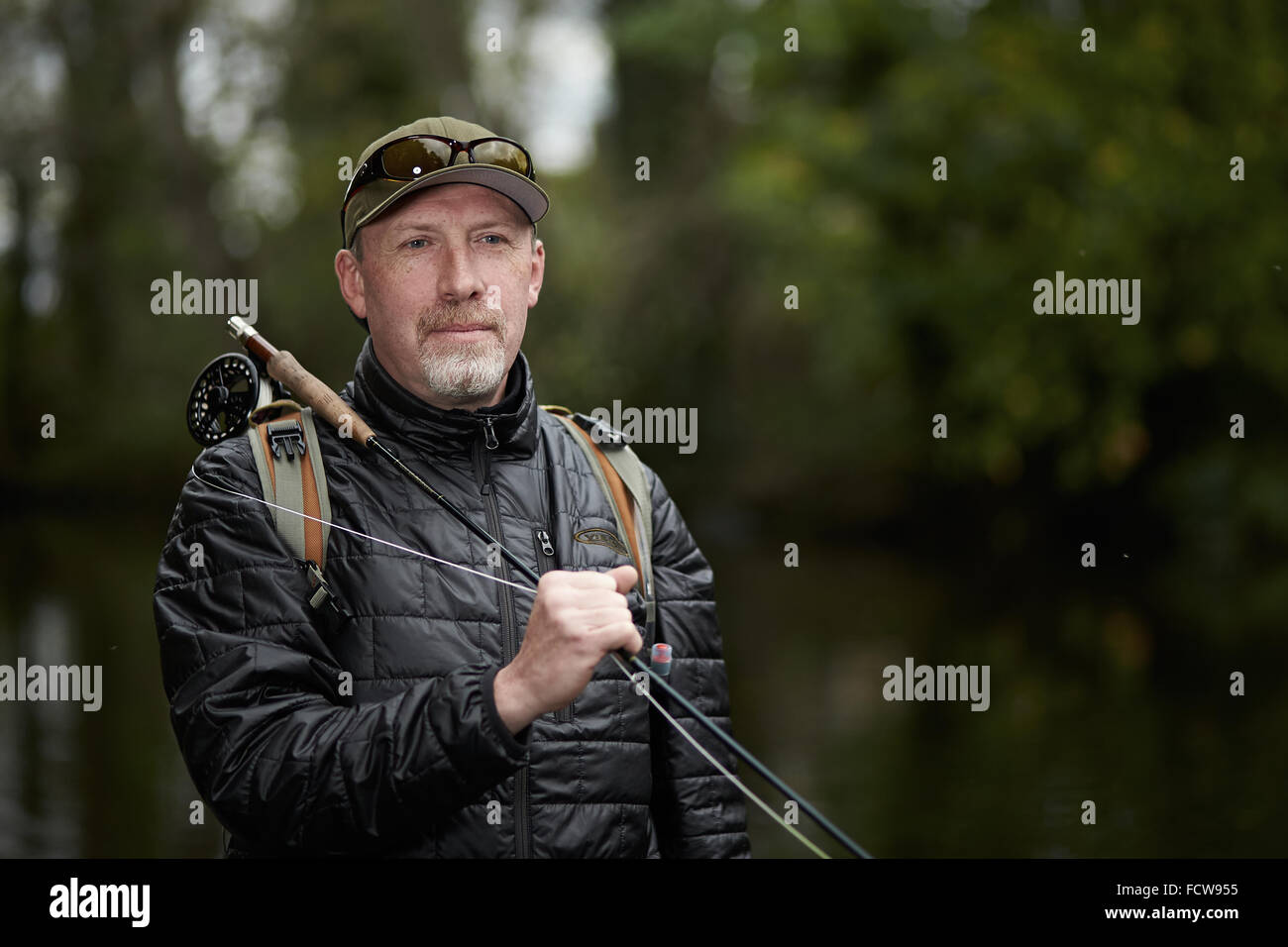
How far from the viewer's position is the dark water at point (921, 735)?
878 centimetres

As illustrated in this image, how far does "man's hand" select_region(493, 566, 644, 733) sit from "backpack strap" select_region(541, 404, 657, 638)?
0.58 metres

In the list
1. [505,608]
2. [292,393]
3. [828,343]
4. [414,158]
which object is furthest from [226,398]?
[828,343]

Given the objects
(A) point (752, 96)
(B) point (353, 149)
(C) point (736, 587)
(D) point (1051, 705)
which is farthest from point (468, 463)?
(B) point (353, 149)

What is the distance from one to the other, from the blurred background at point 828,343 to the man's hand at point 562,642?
6111 millimetres

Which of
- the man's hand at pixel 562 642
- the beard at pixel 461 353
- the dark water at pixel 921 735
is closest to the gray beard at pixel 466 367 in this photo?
the beard at pixel 461 353

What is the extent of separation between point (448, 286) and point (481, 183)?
220 millimetres

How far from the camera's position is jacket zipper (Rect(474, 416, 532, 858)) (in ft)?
9.16

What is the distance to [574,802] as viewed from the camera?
286 centimetres

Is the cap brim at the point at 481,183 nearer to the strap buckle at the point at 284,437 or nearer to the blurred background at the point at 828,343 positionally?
the strap buckle at the point at 284,437

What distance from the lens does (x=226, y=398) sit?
9.95 ft

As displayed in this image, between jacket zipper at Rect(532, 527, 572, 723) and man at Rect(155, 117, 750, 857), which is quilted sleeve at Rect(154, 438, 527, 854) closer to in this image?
man at Rect(155, 117, 750, 857)

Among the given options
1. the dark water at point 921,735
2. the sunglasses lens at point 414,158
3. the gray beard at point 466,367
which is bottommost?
the dark water at point 921,735
